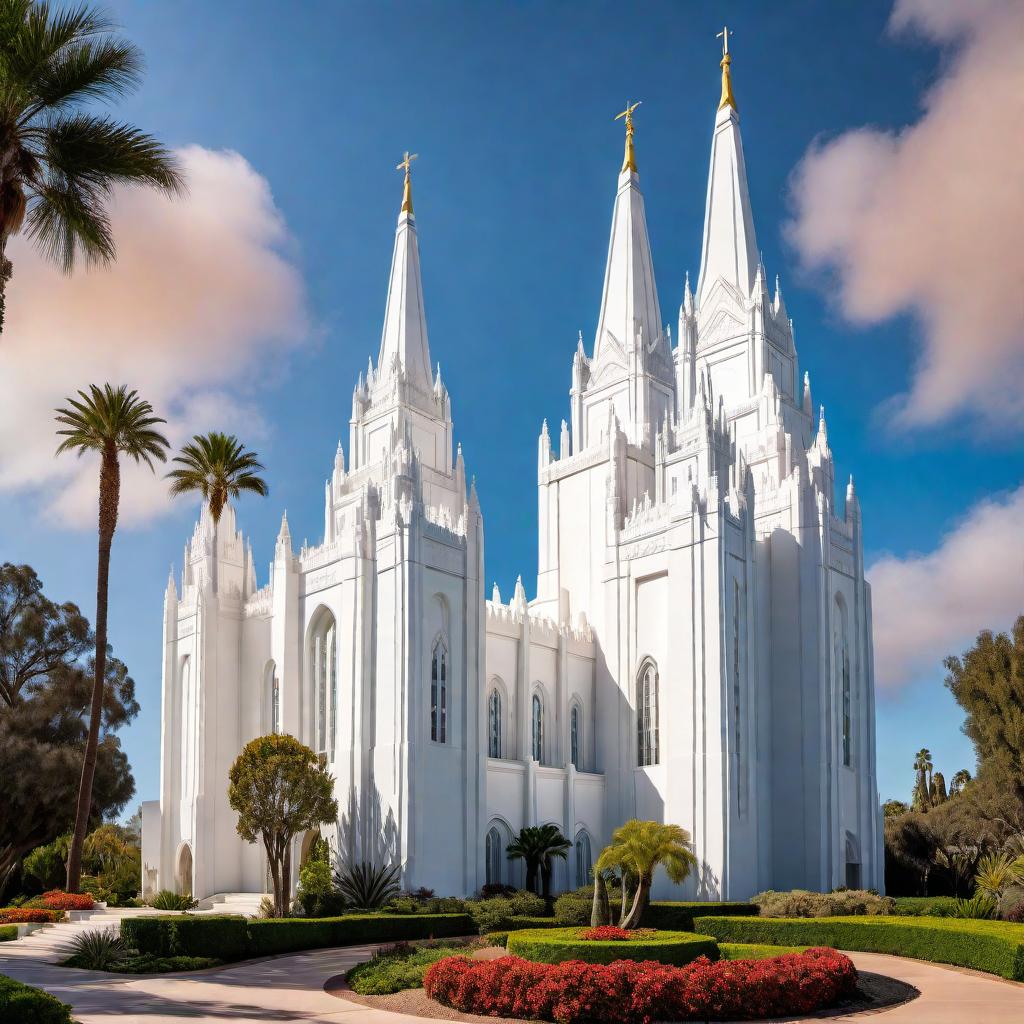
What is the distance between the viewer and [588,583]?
40.6 meters

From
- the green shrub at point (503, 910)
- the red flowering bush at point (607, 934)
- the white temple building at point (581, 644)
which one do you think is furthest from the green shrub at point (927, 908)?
the red flowering bush at point (607, 934)

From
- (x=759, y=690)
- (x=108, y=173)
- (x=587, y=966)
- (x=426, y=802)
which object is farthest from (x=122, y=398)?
(x=587, y=966)

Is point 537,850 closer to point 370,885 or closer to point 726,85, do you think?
point 370,885

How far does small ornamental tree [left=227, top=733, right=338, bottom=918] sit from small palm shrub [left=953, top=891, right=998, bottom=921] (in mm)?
15747

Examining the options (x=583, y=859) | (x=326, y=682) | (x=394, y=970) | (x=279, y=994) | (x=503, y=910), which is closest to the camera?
A: (x=279, y=994)

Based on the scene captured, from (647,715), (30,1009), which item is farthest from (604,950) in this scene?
(647,715)

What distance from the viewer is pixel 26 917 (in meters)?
27.9

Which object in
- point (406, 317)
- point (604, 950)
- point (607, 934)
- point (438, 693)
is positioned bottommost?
point (607, 934)

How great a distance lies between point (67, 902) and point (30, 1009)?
20.2 meters

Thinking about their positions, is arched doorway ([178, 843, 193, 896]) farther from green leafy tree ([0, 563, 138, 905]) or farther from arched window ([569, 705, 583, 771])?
arched window ([569, 705, 583, 771])

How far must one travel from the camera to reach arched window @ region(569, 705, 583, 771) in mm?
37469

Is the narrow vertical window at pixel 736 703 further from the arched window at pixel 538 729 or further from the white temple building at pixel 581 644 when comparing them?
the arched window at pixel 538 729

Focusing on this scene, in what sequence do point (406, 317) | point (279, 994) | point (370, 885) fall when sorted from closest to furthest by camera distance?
point (279, 994) → point (370, 885) → point (406, 317)

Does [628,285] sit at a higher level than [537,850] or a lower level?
higher
